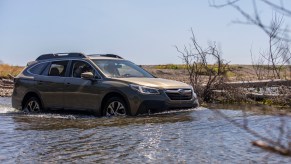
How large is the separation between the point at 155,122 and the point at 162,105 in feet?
4.19

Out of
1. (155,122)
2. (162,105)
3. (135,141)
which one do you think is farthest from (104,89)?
(135,141)

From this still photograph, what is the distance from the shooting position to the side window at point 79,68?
11000 millimetres

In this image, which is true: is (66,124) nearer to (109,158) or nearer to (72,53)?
(72,53)

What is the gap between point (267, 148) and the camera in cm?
175

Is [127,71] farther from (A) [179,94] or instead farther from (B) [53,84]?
(B) [53,84]

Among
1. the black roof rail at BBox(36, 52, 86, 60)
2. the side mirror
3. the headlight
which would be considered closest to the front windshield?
the side mirror

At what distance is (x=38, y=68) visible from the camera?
39.5 ft

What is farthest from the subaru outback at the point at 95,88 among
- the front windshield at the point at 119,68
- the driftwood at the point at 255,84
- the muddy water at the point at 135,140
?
the driftwood at the point at 255,84

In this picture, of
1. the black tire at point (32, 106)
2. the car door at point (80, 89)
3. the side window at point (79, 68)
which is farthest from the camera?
the black tire at point (32, 106)

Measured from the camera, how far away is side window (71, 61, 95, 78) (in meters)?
11.0

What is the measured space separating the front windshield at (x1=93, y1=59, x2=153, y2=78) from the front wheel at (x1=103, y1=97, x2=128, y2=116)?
30.7 inches

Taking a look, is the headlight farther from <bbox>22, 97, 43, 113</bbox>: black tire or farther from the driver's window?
<bbox>22, 97, 43, 113</bbox>: black tire

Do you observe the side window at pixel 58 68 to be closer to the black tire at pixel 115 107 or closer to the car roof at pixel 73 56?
the car roof at pixel 73 56

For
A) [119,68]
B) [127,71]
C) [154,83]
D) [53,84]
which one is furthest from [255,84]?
[53,84]
